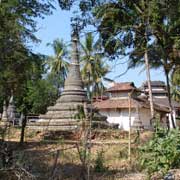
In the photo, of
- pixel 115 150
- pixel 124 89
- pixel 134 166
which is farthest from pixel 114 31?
pixel 124 89

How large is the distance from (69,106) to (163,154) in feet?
58.3

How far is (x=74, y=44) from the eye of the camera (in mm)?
28547

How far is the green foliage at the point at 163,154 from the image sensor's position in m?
8.68

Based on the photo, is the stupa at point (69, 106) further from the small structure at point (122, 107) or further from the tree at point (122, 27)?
the tree at point (122, 27)

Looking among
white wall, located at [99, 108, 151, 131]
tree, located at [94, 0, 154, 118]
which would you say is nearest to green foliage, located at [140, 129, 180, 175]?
tree, located at [94, 0, 154, 118]

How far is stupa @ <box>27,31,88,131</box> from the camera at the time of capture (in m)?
25.0

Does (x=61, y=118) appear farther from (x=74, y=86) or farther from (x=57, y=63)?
(x=57, y=63)

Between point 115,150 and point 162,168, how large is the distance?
685 cm

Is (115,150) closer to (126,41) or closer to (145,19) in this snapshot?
(126,41)

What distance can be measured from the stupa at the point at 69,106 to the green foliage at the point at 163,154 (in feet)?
46.1

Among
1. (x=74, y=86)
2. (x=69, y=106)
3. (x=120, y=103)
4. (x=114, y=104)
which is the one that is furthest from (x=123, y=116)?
(x=69, y=106)

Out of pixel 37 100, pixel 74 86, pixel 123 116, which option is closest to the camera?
pixel 74 86

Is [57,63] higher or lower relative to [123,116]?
higher

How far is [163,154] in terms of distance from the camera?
877 centimetres
